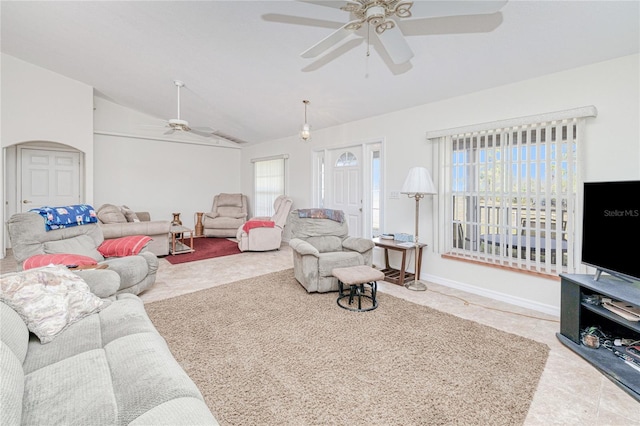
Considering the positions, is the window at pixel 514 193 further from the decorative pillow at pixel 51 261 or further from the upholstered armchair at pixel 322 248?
the decorative pillow at pixel 51 261

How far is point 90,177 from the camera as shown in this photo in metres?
5.36

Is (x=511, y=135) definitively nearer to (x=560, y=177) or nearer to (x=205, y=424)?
(x=560, y=177)

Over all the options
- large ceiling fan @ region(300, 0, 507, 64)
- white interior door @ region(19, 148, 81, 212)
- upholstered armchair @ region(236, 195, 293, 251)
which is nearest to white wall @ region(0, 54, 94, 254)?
white interior door @ region(19, 148, 81, 212)

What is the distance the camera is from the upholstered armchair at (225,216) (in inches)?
273

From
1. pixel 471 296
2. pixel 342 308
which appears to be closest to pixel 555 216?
pixel 471 296

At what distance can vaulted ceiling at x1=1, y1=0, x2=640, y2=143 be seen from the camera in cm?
239

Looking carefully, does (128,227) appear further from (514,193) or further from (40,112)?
(514,193)

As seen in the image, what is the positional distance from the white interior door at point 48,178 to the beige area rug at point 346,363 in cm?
454

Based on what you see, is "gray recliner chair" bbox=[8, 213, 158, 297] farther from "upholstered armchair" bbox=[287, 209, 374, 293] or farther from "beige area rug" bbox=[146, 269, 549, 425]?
"upholstered armchair" bbox=[287, 209, 374, 293]

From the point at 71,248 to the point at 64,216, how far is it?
370mm

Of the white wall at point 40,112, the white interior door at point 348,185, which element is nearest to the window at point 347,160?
the white interior door at point 348,185

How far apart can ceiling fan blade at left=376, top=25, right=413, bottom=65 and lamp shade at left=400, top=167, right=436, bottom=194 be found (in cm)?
164

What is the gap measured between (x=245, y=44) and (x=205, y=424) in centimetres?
347

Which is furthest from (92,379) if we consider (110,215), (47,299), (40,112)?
(40,112)
